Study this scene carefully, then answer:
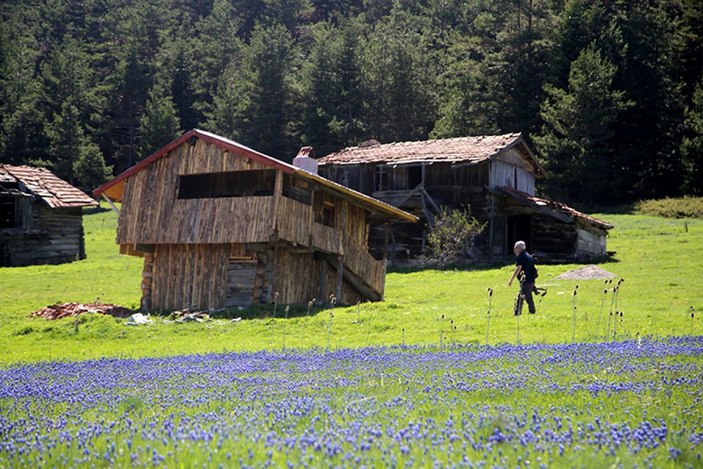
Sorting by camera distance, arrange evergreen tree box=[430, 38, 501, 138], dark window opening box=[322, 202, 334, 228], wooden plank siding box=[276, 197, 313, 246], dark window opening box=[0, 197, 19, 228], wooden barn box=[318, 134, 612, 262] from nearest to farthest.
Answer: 1. wooden plank siding box=[276, 197, 313, 246]
2. dark window opening box=[322, 202, 334, 228]
3. wooden barn box=[318, 134, 612, 262]
4. dark window opening box=[0, 197, 19, 228]
5. evergreen tree box=[430, 38, 501, 138]

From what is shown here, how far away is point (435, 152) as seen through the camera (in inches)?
1868

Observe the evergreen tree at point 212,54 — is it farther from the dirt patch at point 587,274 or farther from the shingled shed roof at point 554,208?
the dirt patch at point 587,274

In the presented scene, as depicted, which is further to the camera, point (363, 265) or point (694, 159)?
point (694, 159)

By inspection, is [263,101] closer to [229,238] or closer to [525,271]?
[229,238]

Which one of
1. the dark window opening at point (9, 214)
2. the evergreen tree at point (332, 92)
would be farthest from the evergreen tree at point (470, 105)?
the dark window opening at point (9, 214)

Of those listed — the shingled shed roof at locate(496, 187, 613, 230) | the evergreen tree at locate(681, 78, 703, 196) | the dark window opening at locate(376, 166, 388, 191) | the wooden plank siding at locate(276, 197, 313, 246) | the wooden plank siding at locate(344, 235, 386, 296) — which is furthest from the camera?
the evergreen tree at locate(681, 78, 703, 196)

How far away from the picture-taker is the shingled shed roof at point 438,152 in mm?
45500

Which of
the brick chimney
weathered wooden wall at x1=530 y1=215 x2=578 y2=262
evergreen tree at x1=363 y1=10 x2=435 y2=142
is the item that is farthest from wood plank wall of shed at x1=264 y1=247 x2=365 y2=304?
evergreen tree at x1=363 y1=10 x2=435 y2=142

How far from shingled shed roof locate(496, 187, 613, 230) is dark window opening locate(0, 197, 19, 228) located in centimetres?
Result: 3271

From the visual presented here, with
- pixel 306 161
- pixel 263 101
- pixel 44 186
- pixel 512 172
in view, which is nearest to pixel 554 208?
pixel 512 172

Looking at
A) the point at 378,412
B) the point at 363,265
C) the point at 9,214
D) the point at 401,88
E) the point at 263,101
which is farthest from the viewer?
the point at 263,101

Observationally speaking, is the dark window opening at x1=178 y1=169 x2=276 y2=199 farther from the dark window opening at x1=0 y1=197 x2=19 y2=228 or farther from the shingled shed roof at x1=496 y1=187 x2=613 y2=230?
the dark window opening at x1=0 y1=197 x2=19 y2=228

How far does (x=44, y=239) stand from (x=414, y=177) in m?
26.3

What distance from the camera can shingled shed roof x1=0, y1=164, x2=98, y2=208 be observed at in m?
50.2
